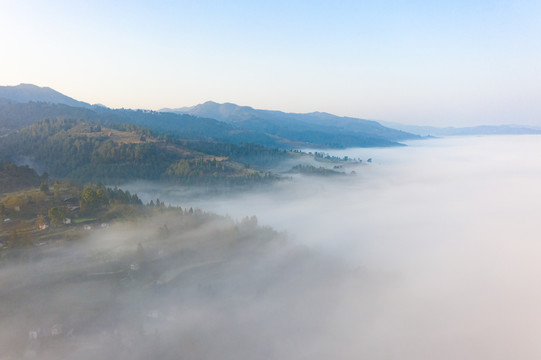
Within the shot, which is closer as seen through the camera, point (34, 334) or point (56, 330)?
point (34, 334)

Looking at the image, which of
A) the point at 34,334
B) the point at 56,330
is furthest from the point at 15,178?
the point at 56,330

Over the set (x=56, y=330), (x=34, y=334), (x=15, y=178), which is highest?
(x=15, y=178)

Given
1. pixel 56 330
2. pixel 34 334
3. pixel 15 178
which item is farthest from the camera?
pixel 15 178

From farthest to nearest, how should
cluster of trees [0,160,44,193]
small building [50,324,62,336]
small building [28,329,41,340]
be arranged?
1. cluster of trees [0,160,44,193]
2. small building [50,324,62,336]
3. small building [28,329,41,340]

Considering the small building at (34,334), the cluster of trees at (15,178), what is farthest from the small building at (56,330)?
the cluster of trees at (15,178)

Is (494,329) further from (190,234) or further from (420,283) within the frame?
(190,234)

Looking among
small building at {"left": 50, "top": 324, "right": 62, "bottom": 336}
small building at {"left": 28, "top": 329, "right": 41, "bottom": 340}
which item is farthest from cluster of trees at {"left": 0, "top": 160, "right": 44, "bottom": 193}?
small building at {"left": 50, "top": 324, "right": 62, "bottom": 336}

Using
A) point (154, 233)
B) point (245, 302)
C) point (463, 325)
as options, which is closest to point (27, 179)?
point (154, 233)

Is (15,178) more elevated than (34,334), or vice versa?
(15,178)

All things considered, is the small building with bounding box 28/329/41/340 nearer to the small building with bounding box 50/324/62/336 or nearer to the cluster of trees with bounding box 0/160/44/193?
the small building with bounding box 50/324/62/336

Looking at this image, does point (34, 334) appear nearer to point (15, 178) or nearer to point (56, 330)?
point (56, 330)

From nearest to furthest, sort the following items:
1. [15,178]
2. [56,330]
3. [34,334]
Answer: [34,334], [56,330], [15,178]
